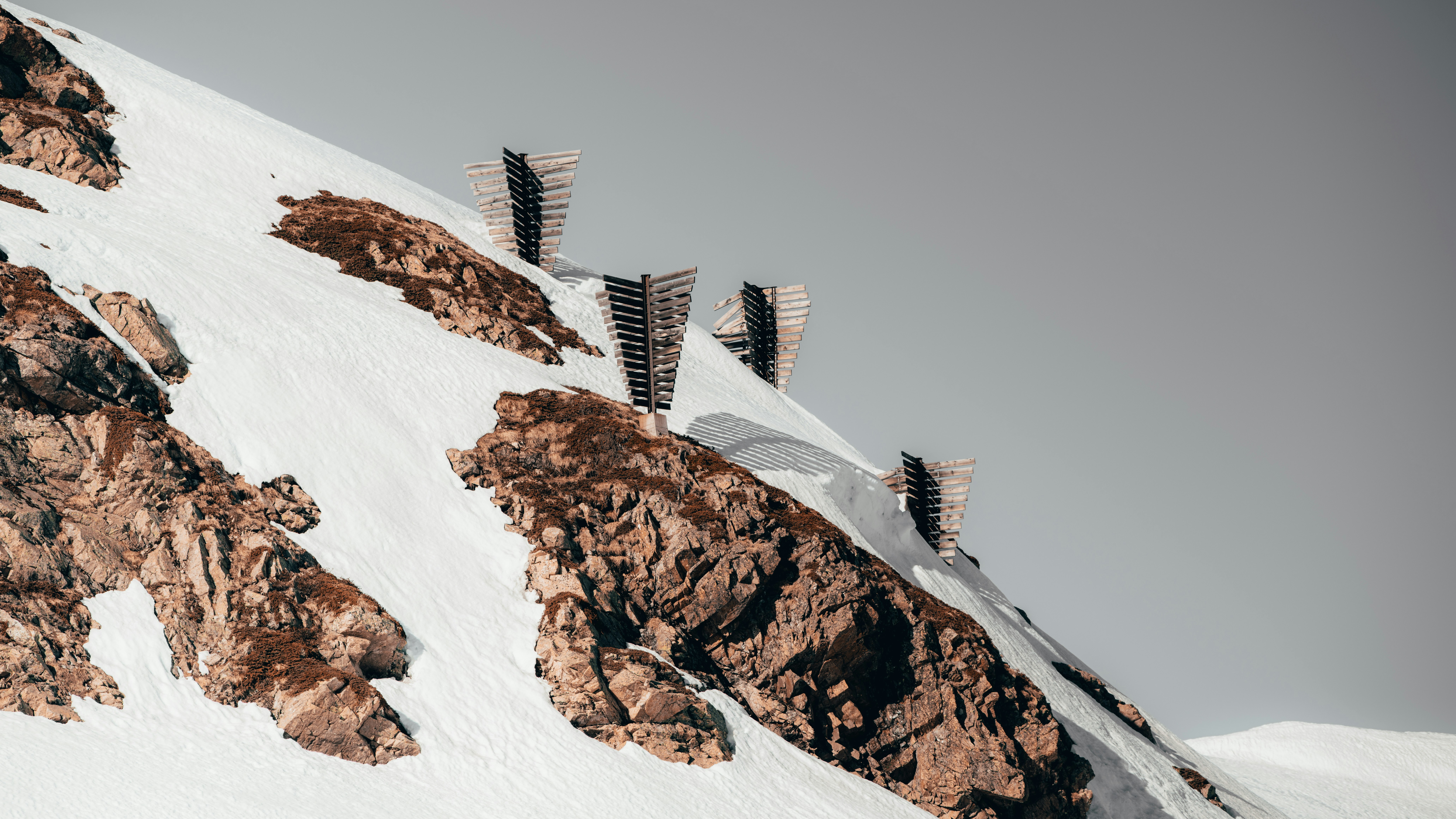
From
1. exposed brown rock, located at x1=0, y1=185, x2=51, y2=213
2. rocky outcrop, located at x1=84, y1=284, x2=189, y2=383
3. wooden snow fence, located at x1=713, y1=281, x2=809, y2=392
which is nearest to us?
rocky outcrop, located at x1=84, y1=284, x2=189, y2=383

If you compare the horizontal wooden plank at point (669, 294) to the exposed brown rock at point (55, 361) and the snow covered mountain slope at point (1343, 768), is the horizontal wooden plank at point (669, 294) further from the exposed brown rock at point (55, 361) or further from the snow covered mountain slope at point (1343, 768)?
the snow covered mountain slope at point (1343, 768)

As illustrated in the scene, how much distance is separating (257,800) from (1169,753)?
42.9 m

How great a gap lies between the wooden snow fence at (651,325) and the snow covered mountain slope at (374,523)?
383cm

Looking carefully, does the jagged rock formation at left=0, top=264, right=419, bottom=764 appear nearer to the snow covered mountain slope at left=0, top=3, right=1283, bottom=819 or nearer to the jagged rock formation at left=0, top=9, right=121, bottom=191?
the snow covered mountain slope at left=0, top=3, right=1283, bottom=819

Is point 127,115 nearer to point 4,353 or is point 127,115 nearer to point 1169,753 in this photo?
point 4,353

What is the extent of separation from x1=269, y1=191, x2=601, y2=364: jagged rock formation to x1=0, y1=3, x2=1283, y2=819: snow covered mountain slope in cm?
104

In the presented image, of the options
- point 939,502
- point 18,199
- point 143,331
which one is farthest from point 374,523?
point 939,502

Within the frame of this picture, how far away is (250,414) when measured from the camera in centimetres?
3428

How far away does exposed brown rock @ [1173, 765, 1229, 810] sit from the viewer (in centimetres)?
4716

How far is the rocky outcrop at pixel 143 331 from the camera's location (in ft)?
110

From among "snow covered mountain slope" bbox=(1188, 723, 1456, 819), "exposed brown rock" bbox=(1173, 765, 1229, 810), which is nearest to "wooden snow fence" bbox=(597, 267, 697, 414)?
"exposed brown rock" bbox=(1173, 765, 1229, 810)

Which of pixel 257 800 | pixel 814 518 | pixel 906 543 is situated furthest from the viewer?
pixel 906 543

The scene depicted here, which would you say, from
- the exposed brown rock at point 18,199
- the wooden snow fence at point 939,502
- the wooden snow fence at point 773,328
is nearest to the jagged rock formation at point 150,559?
→ the exposed brown rock at point 18,199

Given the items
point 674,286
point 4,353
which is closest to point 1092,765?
point 674,286
